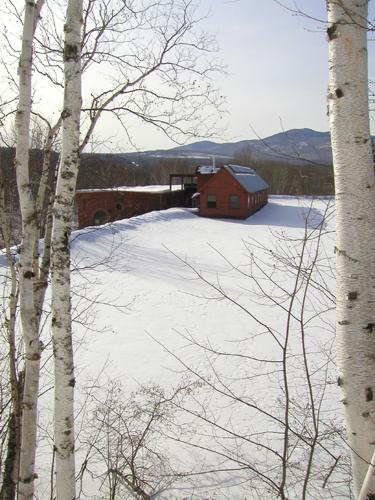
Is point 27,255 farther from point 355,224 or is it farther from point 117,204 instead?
point 117,204

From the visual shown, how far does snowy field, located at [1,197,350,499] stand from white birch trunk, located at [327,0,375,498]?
0.95 feet

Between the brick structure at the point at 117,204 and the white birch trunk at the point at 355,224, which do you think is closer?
the white birch trunk at the point at 355,224

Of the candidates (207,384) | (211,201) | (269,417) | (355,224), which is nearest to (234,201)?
(211,201)

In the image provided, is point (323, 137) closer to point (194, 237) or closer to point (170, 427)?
point (170, 427)

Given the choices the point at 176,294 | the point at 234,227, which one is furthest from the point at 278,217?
the point at 176,294

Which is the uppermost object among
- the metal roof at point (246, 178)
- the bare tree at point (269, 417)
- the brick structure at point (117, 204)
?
the metal roof at point (246, 178)

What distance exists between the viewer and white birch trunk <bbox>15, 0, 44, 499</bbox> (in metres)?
3.36

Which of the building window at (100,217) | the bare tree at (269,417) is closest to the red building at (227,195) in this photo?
the building window at (100,217)

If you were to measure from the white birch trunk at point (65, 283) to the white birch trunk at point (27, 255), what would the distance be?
65cm

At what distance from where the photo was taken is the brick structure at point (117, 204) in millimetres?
27141

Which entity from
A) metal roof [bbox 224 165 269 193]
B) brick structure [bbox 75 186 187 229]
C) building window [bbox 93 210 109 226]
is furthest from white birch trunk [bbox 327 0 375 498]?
building window [bbox 93 210 109 226]

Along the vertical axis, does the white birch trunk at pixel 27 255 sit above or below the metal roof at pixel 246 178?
below

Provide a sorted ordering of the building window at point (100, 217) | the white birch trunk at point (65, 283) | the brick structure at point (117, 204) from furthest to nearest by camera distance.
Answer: the building window at point (100, 217), the brick structure at point (117, 204), the white birch trunk at point (65, 283)

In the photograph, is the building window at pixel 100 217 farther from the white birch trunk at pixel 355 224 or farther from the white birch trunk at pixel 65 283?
the white birch trunk at pixel 355 224
